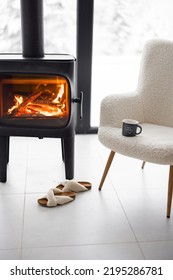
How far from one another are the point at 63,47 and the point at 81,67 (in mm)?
216

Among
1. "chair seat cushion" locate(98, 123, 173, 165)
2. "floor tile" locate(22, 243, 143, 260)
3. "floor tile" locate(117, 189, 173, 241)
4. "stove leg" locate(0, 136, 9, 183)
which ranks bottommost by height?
"floor tile" locate(117, 189, 173, 241)

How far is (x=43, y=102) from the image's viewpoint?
217 cm

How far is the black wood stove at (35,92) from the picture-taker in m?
2.06

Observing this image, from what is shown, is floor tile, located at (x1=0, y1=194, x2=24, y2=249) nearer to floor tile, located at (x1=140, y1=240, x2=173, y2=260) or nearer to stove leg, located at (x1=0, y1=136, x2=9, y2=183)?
stove leg, located at (x1=0, y1=136, x2=9, y2=183)

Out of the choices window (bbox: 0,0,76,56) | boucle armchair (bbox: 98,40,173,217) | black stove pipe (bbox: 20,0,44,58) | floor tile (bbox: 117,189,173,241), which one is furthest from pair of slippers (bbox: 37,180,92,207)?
window (bbox: 0,0,76,56)

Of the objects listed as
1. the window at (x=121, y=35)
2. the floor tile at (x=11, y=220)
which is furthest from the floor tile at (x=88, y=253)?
the window at (x=121, y=35)

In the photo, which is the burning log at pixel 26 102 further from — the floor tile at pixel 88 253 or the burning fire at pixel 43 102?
the floor tile at pixel 88 253

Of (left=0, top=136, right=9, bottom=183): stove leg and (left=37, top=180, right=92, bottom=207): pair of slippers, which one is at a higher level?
(left=0, top=136, right=9, bottom=183): stove leg

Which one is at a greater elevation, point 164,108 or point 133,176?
A: point 164,108

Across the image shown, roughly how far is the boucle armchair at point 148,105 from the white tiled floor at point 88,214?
23 centimetres

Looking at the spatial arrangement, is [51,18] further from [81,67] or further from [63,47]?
[81,67]

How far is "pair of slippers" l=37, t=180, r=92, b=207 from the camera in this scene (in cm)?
203

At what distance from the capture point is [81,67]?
2.97 m

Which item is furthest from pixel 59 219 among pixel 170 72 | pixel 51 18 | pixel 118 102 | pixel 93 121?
pixel 51 18
